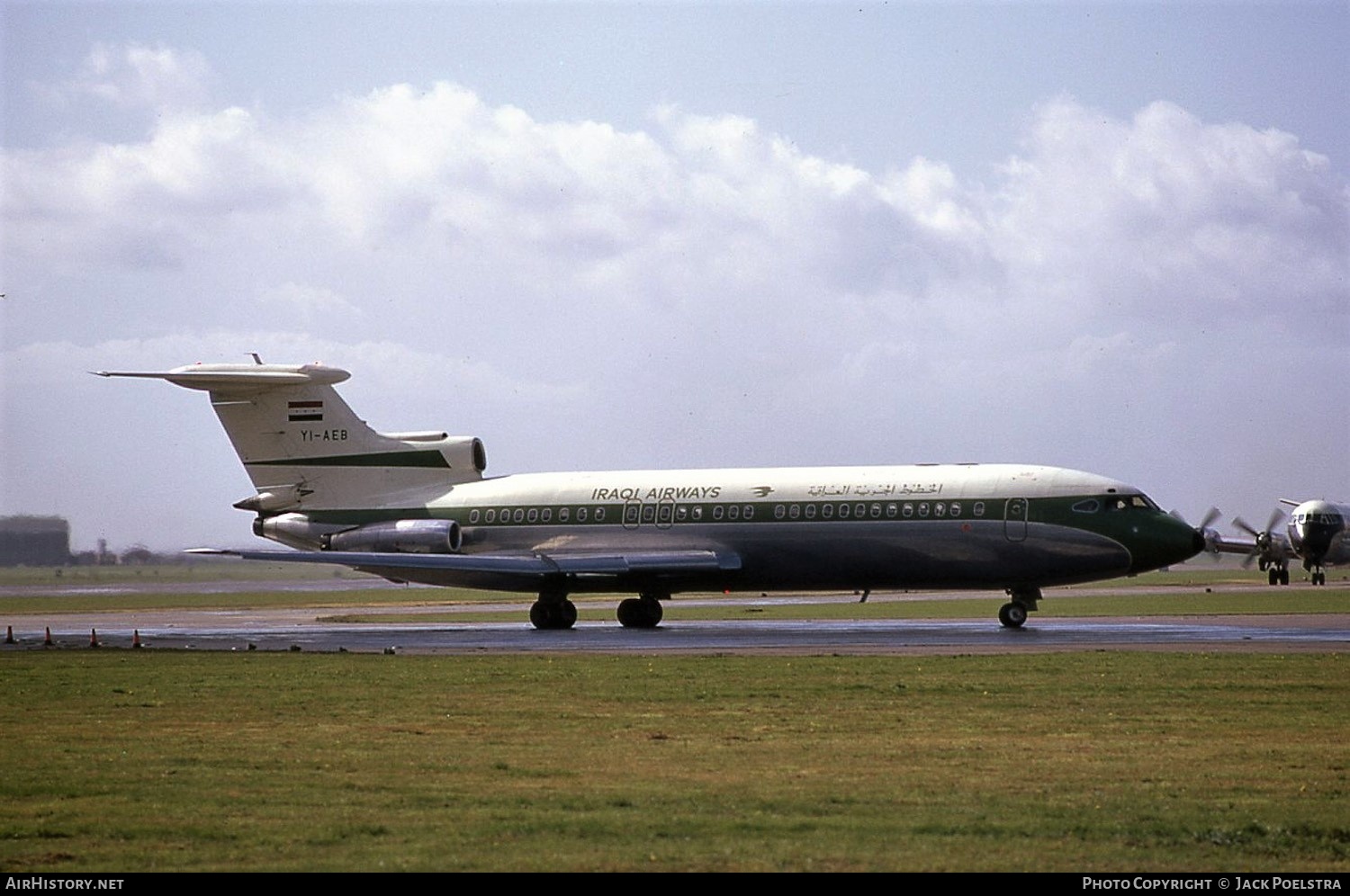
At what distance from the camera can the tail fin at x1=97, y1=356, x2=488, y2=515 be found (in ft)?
151

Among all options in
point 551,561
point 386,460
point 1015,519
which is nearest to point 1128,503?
point 1015,519

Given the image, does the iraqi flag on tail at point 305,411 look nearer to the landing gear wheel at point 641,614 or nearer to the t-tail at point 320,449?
the t-tail at point 320,449

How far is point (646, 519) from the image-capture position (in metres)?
42.4

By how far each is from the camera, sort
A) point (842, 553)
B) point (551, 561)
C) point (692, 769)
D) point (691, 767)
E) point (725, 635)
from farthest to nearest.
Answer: point (551, 561) < point (842, 553) < point (725, 635) < point (691, 767) < point (692, 769)

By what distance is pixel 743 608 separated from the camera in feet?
178

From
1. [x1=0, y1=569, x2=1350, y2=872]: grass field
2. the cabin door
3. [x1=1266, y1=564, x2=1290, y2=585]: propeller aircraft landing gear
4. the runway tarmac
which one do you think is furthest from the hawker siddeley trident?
[x1=1266, y1=564, x2=1290, y2=585]: propeller aircraft landing gear

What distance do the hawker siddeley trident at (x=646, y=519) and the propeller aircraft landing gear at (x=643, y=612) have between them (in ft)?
0.15

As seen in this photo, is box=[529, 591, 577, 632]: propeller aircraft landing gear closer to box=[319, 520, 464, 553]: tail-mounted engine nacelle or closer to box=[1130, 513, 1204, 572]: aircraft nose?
box=[319, 520, 464, 553]: tail-mounted engine nacelle

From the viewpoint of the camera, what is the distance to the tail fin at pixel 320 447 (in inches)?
1810

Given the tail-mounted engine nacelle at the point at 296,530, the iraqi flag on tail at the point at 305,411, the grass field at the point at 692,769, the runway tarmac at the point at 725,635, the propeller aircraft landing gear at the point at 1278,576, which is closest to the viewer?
the grass field at the point at 692,769

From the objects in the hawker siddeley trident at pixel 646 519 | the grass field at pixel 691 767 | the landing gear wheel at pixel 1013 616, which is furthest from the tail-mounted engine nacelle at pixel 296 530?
the grass field at pixel 691 767

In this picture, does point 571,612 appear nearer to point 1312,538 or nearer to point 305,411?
point 305,411

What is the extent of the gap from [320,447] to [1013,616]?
19.6 meters

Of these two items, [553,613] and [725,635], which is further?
[553,613]
